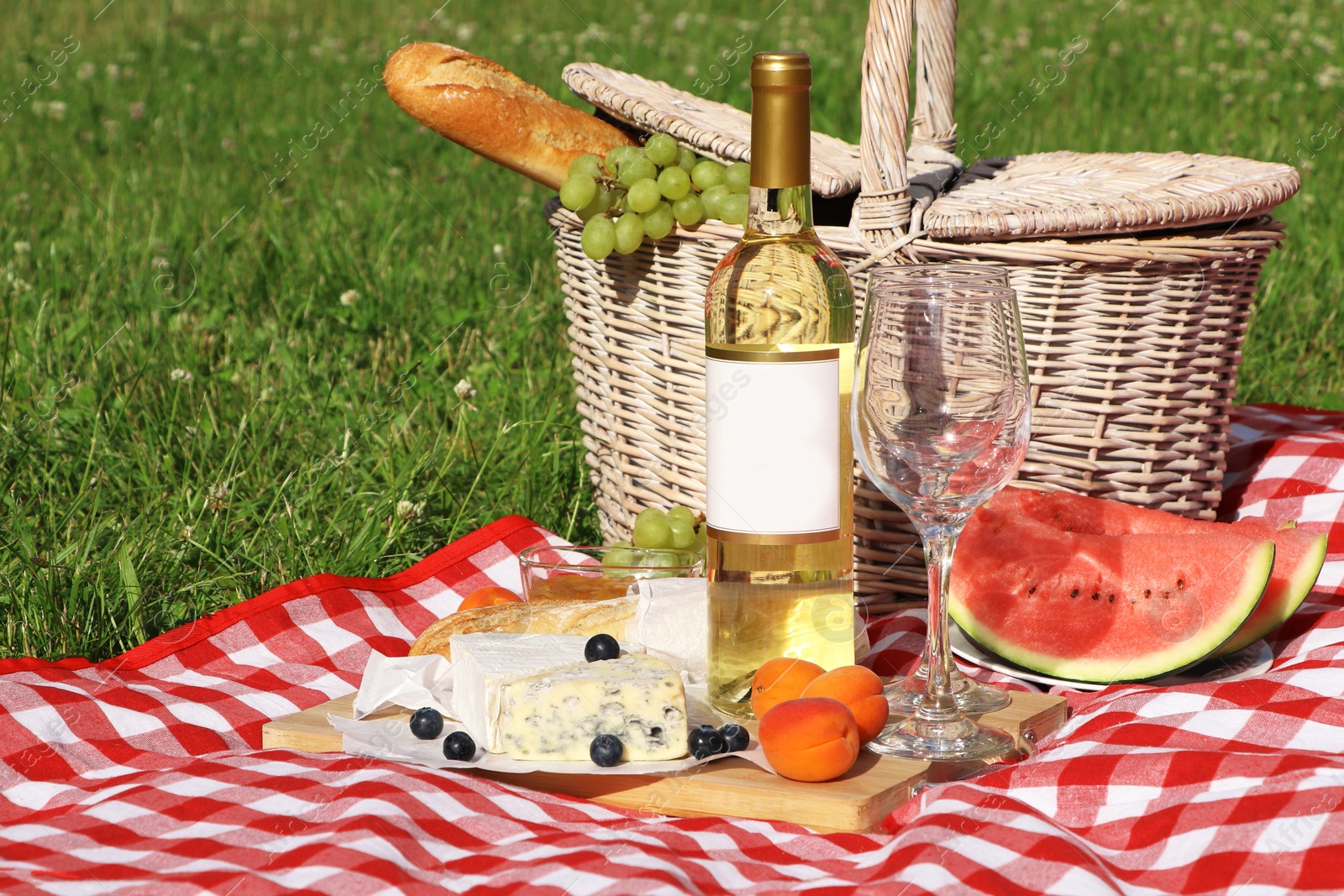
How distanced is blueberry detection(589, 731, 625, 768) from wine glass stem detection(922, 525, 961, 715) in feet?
1.42

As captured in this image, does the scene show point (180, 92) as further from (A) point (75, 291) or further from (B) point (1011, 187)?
(B) point (1011, 187)

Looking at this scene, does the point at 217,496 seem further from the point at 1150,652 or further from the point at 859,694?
the point at 1150,652

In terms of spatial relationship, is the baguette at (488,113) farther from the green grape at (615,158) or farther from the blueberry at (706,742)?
the blueberry at (706,742)

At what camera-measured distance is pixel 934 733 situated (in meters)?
1.81

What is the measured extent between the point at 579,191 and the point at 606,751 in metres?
1.11

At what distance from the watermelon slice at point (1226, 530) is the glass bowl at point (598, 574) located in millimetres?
568

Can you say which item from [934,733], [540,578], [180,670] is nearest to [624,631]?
[540,578]

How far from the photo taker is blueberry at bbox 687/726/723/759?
173 centimetres

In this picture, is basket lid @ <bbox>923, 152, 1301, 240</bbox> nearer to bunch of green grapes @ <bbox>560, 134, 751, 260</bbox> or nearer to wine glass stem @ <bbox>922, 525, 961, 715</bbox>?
bunch of green grapes @ <bbox>560, 134, 751, 260</bbox>

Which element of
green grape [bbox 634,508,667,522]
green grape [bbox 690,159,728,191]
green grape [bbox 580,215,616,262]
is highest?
green grape [bbox 690,159,728,191]

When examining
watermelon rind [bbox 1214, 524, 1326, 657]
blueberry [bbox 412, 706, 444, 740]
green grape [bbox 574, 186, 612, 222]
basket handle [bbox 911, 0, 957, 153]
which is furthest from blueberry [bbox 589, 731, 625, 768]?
basket handle [bbox 911, 0, 957, 153]

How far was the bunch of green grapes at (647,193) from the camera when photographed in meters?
2.37

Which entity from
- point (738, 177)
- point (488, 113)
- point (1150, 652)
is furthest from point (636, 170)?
point (1150, 652)

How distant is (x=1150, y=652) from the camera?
209 cm
